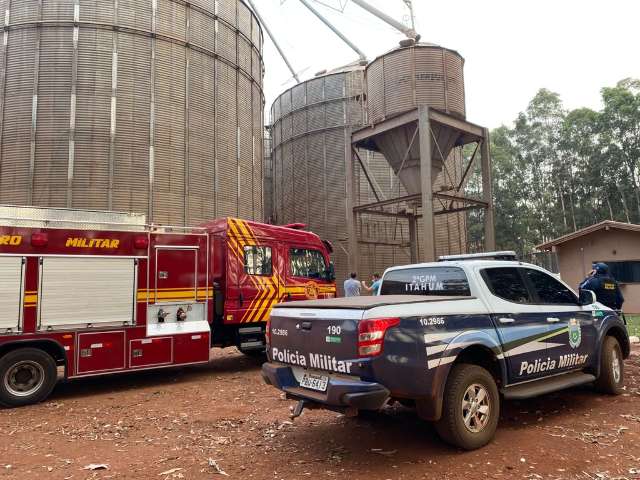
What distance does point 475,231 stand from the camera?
1992 inches

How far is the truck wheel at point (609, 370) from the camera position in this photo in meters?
6.68

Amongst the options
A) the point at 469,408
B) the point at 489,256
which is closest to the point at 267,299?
the point at 489,256

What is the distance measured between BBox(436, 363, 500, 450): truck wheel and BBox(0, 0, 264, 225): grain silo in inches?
572

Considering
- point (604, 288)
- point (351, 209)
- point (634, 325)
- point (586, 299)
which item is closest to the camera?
point (586, 299)

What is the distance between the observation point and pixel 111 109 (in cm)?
1692

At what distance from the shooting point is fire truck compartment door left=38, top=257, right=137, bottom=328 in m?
7.57

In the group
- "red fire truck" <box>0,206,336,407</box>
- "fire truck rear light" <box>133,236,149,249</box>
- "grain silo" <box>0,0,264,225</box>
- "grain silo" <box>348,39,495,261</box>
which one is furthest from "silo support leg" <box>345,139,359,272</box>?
"fire truck rear light" <box>133,236,149,249</box>

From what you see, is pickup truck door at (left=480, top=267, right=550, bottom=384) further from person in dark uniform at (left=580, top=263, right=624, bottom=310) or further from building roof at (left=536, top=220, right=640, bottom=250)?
building roof at (left=536, top=220, right=640, bottom=250)

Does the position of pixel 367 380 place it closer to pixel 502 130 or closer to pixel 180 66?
pixel 180 66

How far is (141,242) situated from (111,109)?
10.5 metres

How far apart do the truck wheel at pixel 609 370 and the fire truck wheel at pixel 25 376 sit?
8.21m

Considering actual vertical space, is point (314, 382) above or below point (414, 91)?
below

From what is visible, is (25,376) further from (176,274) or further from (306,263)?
(306,263)

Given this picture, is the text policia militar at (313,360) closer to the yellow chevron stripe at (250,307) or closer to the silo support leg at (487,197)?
the yellow chevron stripe at (250,307)
